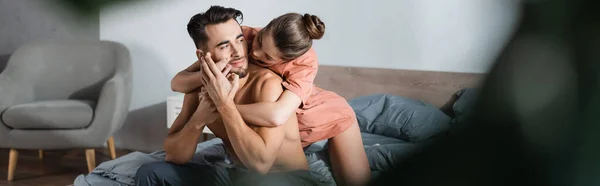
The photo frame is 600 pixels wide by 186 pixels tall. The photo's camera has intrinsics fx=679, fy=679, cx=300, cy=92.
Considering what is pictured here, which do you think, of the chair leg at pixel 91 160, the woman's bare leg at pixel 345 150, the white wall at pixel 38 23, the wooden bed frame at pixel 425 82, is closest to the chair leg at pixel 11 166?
the chair leg at pixel 91 160

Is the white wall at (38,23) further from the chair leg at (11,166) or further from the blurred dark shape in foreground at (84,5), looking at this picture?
the chair leg at (11,166)

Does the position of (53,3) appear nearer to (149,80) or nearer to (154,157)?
(149,80)

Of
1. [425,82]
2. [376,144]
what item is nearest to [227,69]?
[425,82]

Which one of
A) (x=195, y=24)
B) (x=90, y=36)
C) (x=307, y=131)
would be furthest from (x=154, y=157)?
(x=90, y=36)

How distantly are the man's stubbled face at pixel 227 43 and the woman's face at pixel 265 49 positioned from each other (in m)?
0.02

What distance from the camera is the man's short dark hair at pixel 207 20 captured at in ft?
1.10

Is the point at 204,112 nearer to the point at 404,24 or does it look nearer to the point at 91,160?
the point at 404,24

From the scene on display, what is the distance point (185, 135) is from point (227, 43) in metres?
0.11

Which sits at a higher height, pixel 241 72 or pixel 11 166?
pixel 241 72

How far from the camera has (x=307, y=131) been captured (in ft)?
2.17

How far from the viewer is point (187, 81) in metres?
0.45

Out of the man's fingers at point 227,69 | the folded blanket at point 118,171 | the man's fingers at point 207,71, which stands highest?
the man's fingers at point 207,71

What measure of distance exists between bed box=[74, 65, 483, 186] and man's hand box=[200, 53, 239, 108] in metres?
0.07

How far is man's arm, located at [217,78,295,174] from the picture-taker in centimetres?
36
